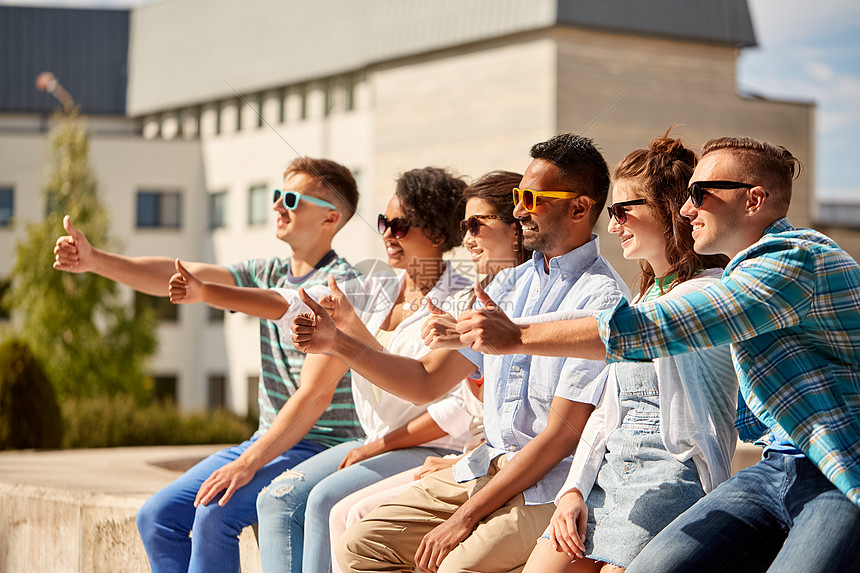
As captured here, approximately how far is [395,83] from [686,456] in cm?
2339

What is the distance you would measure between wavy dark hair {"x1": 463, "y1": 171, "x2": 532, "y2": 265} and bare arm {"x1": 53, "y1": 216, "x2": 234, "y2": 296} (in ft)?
4.97

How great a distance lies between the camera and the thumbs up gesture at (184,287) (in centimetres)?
409

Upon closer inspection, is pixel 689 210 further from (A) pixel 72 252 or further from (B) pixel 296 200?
(A) pixel 72 252

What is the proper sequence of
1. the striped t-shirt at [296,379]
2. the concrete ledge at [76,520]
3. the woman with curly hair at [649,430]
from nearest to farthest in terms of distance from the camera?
the woman with curly hair at [649,430]
the striped t-shirt at [296,379]
the concrete ledge at [76,520]

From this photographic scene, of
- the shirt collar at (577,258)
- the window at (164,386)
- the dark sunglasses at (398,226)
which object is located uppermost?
the dark sunglasses at (398,226)

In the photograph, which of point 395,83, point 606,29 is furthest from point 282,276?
point 395,83

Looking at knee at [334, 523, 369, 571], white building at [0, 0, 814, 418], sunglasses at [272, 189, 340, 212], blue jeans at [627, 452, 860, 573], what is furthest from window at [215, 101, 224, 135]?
blue jeans at [627, 452, 860, 573]

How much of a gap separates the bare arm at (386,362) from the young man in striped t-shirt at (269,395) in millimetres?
694

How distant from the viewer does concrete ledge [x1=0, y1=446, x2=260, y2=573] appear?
5.28 m

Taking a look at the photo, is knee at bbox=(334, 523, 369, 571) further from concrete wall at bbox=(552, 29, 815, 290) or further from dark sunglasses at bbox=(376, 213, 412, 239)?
concrete wall at bbox=(552, 29, 815, 290)

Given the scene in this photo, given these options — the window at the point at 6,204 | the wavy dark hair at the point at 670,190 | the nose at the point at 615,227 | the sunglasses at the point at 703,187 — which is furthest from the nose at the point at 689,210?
the window at the point at 6,204

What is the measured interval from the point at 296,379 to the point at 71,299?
2299 cm

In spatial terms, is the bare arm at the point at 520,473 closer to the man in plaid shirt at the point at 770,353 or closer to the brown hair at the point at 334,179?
the man in plaid shirt at the point at 770,353

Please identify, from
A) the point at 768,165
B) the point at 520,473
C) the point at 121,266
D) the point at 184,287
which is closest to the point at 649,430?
the point at 520,473
